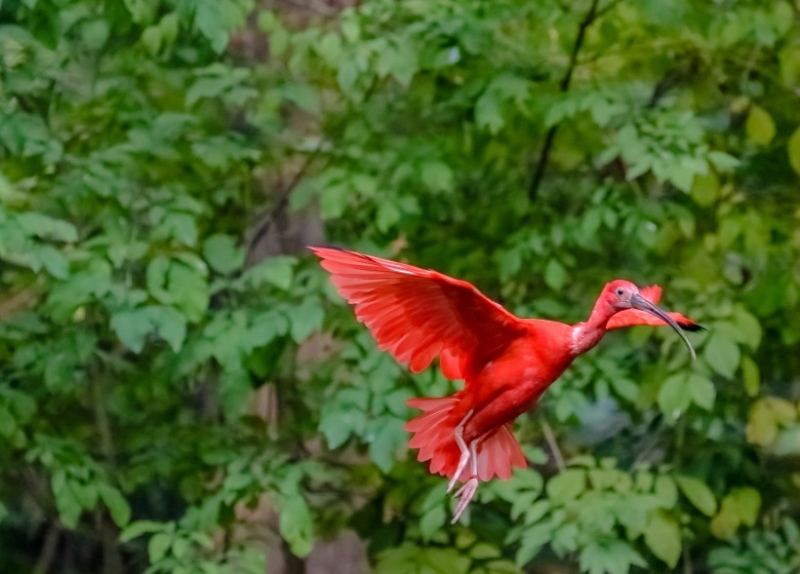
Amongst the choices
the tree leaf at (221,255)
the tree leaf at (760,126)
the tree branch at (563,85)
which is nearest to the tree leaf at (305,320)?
the tree leaf at (221,255)

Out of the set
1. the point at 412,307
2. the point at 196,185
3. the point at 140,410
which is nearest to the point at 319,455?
the point at 140,410

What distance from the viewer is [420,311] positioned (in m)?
1.07

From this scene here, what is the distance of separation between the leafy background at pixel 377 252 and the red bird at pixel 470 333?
83cm

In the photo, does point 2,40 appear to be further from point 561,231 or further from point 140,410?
point 561,231

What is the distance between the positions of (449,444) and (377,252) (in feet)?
3.38

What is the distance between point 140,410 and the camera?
7.88ft

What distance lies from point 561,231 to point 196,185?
0.73 m

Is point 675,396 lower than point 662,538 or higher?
higher

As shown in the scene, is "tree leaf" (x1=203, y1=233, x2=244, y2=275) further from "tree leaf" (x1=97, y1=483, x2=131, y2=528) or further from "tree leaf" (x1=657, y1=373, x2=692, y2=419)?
"tree leaf" (x1=657, y1=373, x2=692, y2=419)

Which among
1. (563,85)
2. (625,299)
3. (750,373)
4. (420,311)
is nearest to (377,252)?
(563,85)

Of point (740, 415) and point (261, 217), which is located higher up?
point (261, 217)

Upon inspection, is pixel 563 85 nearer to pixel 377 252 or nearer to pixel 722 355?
pixel 377 252

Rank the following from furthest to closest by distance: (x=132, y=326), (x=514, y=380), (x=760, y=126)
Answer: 1. (x=760, y=126)
2. (x=132, y=326)
3. (x=514, y=380)

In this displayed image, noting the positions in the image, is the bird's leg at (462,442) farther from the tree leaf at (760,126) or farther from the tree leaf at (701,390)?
the tree leaf at (760,126)
